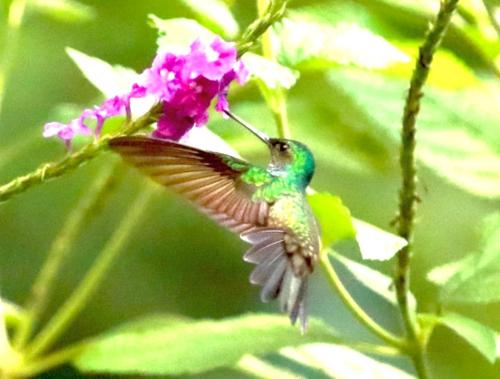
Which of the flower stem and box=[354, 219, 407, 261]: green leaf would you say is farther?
the flower stem

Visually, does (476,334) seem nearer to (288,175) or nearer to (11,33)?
(288,175)

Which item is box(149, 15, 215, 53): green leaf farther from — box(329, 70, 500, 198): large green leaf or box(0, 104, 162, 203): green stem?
box(329, 70, 500, 198): large green leaf

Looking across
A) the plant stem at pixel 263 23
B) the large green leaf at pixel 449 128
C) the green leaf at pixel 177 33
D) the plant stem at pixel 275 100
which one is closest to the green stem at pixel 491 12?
the large green leaf at pixel 449 128

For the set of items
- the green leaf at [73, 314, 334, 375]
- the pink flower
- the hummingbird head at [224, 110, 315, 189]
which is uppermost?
the hummingbird head at [224, 110, 315, 189]

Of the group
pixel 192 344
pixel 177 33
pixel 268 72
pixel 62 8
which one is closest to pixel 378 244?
pixel 268 72

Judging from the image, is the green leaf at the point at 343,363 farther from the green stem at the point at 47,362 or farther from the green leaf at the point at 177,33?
the green leaf at the point at 177,33

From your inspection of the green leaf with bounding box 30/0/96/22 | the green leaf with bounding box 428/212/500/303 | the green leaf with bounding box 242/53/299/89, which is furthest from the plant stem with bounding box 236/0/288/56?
the green leaf with bounding box 30/0/96/22

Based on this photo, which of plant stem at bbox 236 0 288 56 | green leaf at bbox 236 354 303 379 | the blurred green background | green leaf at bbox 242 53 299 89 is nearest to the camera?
plant stem at bbox 236 0 288 56
